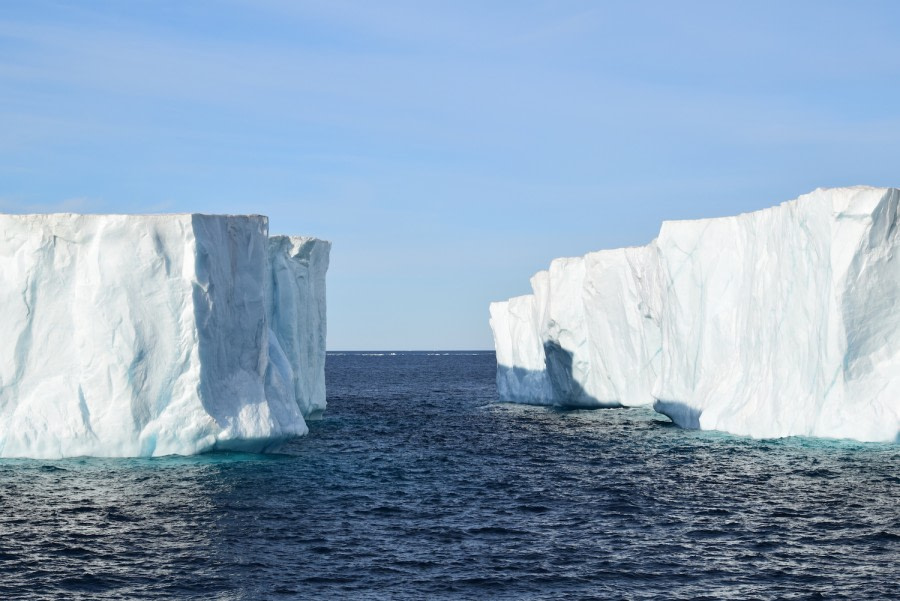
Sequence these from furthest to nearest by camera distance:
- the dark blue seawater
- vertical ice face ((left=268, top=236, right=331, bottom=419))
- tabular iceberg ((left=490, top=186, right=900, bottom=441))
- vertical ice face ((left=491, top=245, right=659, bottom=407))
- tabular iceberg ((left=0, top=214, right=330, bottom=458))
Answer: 1. vertical ice face ((left=491, top=245, right=659, bottom=407))
2. vertical ice face ((left=268, top=236, right=331, bottom=419))
3. tabular iceberg ((left=490, top=186, right=900, bottom=441))
4. tabular iceberg ((left=0, top=214, right=330, bottom=458))
5. the dark blue seawater

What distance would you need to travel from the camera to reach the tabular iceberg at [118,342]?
25.1 m

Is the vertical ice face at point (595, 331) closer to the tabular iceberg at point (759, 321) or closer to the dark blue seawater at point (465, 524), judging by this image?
the tabular iceberg at point (759, 321)

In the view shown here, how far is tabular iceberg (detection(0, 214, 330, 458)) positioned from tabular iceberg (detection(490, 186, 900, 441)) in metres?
15.2

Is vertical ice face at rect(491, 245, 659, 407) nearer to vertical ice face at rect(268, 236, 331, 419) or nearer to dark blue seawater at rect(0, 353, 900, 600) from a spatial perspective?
vertical ice face at rect(268, 236, 331, 419)

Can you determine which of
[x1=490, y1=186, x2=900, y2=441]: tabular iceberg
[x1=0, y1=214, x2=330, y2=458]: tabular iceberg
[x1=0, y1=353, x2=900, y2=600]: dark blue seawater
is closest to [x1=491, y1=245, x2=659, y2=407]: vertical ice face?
[x1=490, y1=186, x2=900, y2=441]: tabular iceberg

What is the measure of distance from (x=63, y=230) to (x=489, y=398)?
1575 inches

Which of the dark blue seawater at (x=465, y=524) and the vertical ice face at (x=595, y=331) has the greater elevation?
the vertical ice face at (x=595, y=331)

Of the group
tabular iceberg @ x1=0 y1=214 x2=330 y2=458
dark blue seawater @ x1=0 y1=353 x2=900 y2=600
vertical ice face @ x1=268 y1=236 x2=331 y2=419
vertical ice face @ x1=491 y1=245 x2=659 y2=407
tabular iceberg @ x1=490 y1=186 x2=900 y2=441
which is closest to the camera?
dark blue seawater @ x1=0 y1=353 x2=900 y2=600

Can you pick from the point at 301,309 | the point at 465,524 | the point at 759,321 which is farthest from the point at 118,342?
the point at 759,321

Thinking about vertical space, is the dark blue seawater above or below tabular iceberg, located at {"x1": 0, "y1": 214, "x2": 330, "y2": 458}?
below

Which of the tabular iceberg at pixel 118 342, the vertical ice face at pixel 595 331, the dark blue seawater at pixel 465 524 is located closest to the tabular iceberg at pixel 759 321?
the vertical ice face at pixel 595 331

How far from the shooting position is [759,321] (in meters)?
32.0

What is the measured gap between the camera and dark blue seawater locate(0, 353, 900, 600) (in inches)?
583

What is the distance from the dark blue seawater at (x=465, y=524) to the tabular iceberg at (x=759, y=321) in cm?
132
